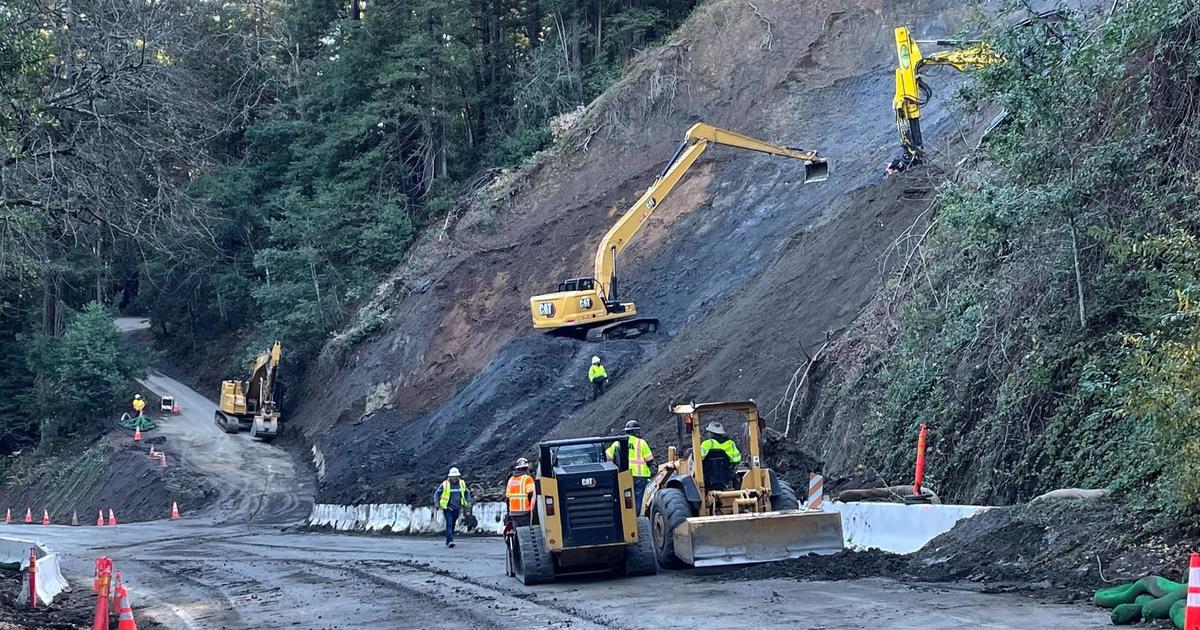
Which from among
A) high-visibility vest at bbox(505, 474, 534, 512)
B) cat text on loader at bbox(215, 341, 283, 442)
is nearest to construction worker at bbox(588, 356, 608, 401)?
high-visibility vest at bbox(505, 474, 534, 512)

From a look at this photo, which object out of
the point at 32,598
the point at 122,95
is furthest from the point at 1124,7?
the point at 32,598

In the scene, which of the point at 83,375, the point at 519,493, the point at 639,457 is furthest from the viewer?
the point at 83,375

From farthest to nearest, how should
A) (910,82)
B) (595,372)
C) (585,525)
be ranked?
(595,372), (910,82), (585,525)

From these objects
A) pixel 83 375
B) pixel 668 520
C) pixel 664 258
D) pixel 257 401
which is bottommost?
pixel 668 520

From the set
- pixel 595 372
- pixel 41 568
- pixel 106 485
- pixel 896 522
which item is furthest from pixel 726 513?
pixel 106 485

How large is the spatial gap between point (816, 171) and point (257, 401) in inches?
927

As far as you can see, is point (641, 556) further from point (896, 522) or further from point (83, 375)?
point (83, 375)

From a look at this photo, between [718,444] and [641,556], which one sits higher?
[718,444]

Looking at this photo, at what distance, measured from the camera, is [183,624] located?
13.2 metres

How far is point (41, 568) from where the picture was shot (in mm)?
16844

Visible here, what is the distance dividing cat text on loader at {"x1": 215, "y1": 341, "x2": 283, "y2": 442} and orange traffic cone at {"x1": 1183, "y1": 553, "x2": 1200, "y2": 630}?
4041 cm

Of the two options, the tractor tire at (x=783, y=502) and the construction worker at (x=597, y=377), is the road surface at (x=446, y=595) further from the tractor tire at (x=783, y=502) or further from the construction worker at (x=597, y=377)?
the construction worker at (x=597, y=377)

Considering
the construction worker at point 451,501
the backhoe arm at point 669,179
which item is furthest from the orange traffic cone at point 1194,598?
the backhoe arm at point 669,179

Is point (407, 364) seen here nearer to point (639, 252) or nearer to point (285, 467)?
point (285, 467)
